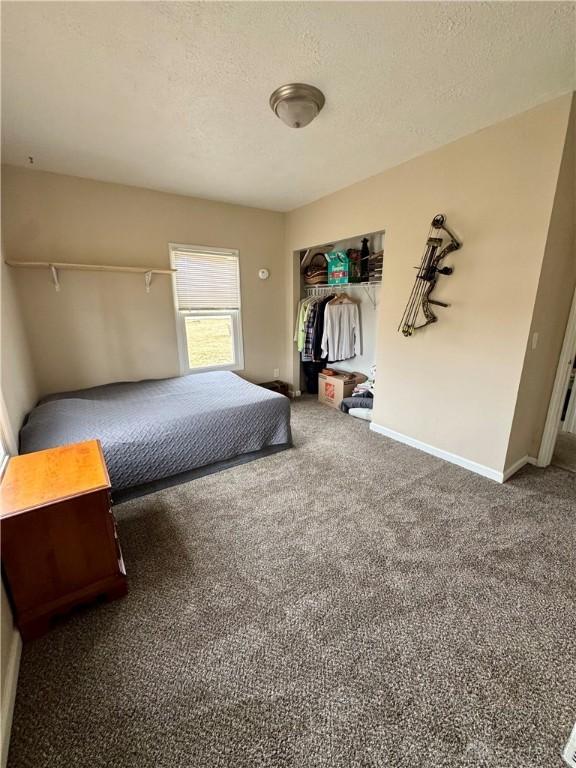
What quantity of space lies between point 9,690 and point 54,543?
0.46 m

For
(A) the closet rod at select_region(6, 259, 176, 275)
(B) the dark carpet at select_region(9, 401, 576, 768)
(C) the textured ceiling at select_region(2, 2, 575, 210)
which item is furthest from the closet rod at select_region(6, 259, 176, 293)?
(B) the dark carpet at select_region(9, 401, 576, 768)

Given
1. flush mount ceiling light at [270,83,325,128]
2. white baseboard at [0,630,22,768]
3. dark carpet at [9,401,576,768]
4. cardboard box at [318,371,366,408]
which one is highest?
flush mount ceiling light at [270,83,325,128]

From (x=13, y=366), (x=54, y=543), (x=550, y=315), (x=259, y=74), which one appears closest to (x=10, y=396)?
(x=13, y=366)

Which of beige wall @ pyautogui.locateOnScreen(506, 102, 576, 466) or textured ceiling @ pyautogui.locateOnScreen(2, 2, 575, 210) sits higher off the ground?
textured ceiling @ pyautogui.locateOnScreen(2, 2, 575, 210)

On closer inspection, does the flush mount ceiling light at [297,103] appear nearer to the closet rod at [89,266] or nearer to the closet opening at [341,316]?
the closet opening at [341,316]

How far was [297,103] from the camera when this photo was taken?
174 cm

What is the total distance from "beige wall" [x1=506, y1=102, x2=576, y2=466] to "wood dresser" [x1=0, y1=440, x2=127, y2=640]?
2706 mm

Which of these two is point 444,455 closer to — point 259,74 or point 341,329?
point 341,329

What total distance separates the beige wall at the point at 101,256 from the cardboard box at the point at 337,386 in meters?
1.69

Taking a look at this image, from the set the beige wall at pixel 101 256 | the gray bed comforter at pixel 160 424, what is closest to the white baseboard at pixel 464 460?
the gray bed comforter at pixel 160 424

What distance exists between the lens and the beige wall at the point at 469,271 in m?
1.98

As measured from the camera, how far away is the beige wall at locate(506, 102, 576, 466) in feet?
6.40

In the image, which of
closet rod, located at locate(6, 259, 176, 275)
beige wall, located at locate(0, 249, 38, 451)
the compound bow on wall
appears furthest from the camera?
closet rod, located at locate(6, 259, 176, 275)

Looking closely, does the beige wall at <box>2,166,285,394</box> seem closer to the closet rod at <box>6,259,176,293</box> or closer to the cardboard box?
the closet rod at <box>6,259,176,293</box>
